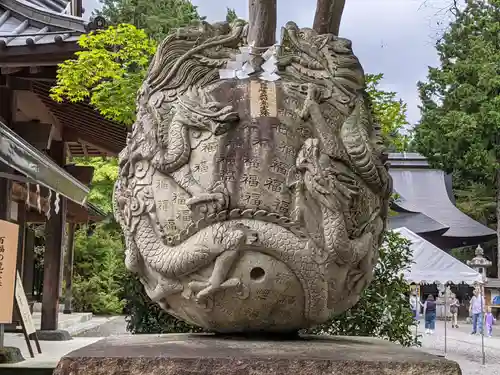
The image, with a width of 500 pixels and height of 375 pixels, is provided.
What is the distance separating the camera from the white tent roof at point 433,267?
1038 centimetres

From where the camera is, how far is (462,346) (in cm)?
1359

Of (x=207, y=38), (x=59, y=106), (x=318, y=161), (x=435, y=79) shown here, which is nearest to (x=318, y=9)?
(x=207, y=38)

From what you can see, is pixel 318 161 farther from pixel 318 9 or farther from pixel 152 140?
pixel 318 9

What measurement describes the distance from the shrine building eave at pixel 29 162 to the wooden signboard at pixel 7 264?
612 mm

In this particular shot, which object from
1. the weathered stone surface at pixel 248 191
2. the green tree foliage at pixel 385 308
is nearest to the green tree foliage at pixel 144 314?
the green tree foliage at pixel 385 308

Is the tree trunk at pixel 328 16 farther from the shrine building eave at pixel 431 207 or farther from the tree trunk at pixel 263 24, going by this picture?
the shrine building eave at pixel 431 207

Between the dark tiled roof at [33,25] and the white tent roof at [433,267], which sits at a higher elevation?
the dark tiled roof at [33,25]

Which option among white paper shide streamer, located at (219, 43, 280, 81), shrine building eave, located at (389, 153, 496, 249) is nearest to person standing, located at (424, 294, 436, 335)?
shrine building eave, located at (389, 153, 496, 249)

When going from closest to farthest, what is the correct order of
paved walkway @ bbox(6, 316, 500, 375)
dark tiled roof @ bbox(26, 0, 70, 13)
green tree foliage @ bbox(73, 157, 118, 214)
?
paved walkway @ bbox(6, 316, 500, 375), dark tiled roof @ bbox(26, 0, 70, 13), green tree foliage @ bbox(73, 157, 118, 214)

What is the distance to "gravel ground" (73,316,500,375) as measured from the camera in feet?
34.2

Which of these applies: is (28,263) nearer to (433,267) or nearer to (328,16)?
(433,267)

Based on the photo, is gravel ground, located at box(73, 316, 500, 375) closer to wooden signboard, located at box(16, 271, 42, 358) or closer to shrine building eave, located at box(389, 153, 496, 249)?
wooden signboard, located at box(16, 271, 42, 358)

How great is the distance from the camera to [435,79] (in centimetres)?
2159

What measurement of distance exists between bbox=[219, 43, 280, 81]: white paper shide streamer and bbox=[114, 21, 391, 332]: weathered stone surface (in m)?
0.02
